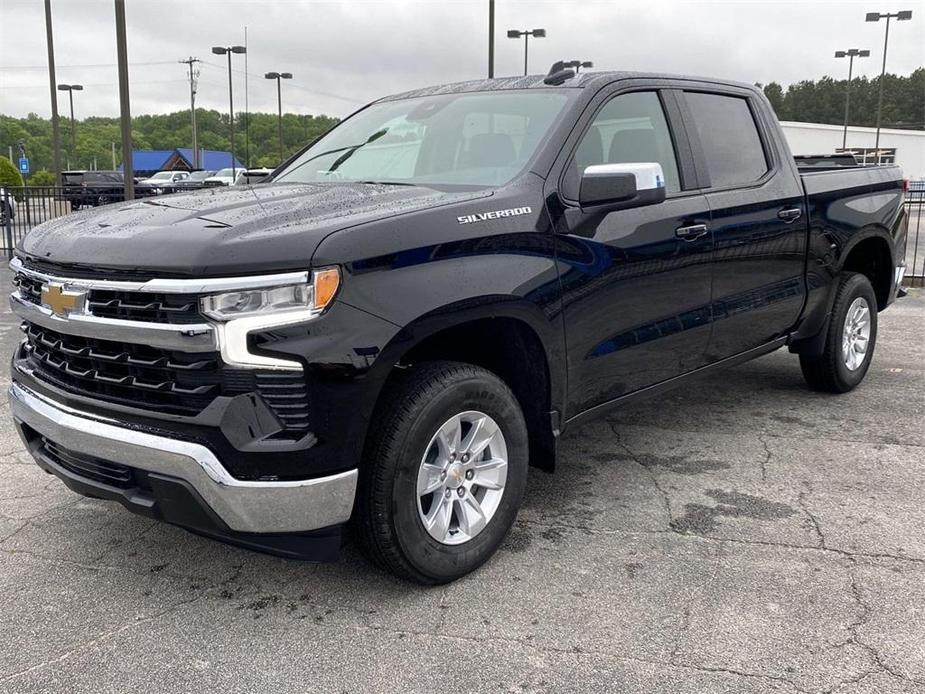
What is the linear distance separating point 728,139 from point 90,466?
3.46 m

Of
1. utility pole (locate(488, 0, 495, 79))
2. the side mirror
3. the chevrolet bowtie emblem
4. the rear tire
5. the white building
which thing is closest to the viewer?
the chevrolet bowtie emblem

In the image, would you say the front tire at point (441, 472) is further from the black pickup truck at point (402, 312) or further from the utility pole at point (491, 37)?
the utility pole at point (491, 37)

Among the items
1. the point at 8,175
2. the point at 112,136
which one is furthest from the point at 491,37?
the point at 112,136

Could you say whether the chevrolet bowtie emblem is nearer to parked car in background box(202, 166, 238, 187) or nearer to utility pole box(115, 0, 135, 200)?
parked car in background box(202, 166, 238, 187)

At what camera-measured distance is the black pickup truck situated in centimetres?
261

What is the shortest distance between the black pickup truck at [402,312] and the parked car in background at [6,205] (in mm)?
11225

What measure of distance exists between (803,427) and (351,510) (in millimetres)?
3266

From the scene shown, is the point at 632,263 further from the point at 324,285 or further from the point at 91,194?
the point at 91,194

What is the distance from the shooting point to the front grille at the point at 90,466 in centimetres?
284

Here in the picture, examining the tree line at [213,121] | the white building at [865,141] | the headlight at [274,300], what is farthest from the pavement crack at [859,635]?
the tree line at [213,121]

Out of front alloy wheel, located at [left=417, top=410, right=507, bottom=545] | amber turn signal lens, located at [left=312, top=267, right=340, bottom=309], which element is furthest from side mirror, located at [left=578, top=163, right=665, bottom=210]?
amber turn signal lens, located at [left=312, top=267, right=340, bottom=309]

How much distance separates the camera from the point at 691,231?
4.00 metres

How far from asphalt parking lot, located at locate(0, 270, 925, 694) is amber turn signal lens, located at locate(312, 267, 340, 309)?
3.59ft

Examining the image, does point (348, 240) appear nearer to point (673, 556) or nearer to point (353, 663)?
point (353, 663)
